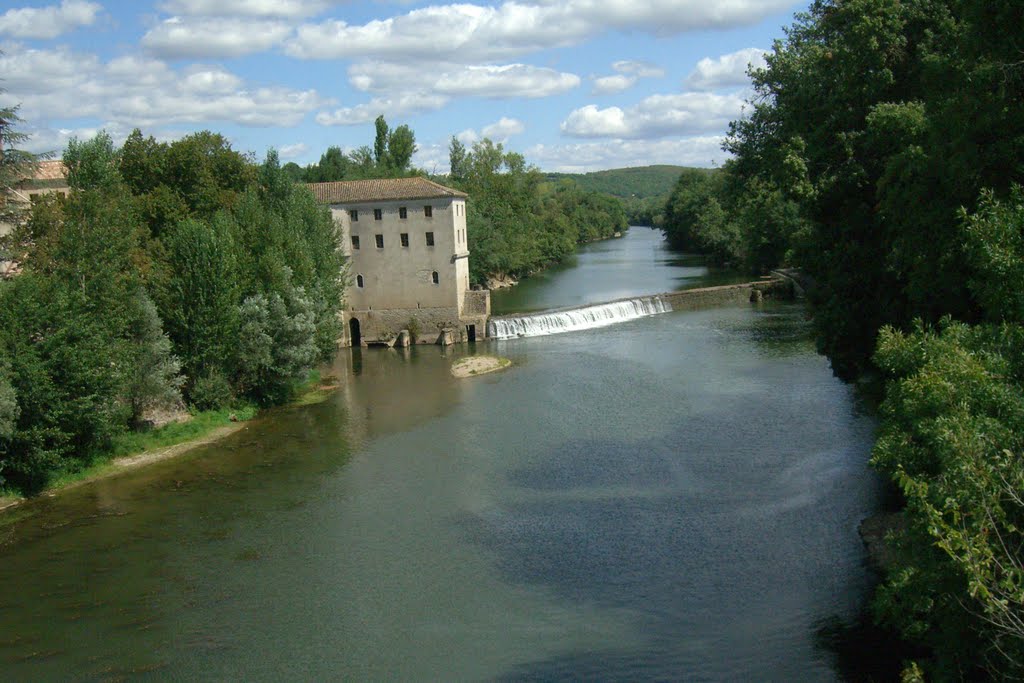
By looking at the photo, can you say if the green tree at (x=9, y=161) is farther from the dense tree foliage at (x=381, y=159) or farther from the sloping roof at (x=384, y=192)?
the dense tree foliage at (x=381, y=159)

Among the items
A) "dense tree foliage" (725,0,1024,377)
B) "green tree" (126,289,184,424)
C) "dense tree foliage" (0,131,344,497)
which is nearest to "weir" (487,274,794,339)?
"dense tree foliage" (0,131,344,497)

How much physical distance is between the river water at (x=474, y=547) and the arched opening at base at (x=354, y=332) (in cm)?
1544

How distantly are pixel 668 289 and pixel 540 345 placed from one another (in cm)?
2155

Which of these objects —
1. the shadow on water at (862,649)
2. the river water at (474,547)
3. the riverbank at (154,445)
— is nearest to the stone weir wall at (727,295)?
the river water at (474,547)

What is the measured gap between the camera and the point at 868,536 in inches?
726

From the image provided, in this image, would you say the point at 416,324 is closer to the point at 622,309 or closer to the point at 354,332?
the point at 354,332

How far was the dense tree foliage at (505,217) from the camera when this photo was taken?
65.8 meters

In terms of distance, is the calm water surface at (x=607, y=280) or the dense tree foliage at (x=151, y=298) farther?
the calm water surface at (x=607, y=280)

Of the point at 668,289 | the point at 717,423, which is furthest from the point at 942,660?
the point at 668,289

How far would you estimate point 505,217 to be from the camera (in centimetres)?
7088

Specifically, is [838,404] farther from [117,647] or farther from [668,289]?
[668,289]

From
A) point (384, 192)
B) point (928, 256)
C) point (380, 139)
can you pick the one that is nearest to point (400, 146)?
point (380, 139)

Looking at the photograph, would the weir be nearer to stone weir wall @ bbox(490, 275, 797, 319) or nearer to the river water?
stone weir wall @ bbox(490, 275, 797, 319)

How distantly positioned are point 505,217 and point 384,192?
79.3 feet
